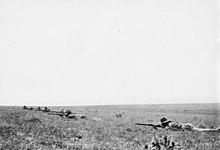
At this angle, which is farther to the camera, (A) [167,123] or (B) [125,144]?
(A) [167,123]

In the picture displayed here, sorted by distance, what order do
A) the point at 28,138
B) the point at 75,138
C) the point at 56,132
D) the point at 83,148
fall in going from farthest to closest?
the point at 56,132
the point at 75,138
the point at 28,138
the point at 83,148

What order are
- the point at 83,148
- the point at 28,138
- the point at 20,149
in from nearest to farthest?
the point at 20,149 → the point at 83,148 → the point at 28,138

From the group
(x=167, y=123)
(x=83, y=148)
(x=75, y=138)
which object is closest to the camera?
(x=83, y=148)

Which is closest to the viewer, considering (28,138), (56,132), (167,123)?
(28,138)

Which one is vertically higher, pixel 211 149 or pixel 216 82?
pixel 216 82

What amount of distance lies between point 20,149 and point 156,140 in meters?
8.51

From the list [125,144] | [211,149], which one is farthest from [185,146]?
[125,144]

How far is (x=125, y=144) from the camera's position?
1753 cm

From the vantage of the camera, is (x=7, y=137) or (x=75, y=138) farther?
(x=75, y=138)

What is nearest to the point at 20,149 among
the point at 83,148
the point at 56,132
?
the point at 83,148

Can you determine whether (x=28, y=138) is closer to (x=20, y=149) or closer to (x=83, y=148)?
(x=20, y=149)

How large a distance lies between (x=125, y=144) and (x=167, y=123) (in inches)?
498

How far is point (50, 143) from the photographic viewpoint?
15992mm

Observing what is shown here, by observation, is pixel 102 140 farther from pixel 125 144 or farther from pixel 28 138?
pixel 28 138
